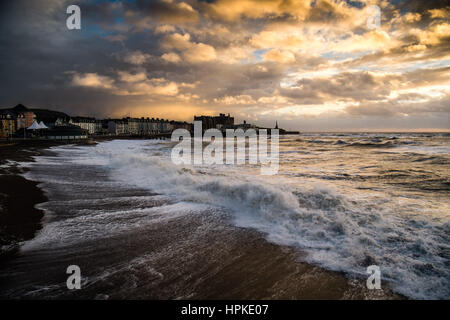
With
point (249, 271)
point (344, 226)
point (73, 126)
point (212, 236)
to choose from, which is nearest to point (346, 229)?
point (344, 226)

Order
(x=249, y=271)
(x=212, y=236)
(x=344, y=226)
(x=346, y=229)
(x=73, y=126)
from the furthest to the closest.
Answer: (x=73, y=126) < (x=344, y=226) < (x=346, y=229) < (x=212, y=236) < (x=249, y=271)

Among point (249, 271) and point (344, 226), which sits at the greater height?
point (344, 226)

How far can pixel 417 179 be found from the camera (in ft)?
31.7

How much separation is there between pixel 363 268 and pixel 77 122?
454 ft

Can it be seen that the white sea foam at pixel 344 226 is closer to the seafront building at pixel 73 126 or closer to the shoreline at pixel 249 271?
the shoreline at pixel 249 271

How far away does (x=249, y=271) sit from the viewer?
3355mm

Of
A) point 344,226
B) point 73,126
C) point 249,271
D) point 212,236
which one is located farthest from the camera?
point 73,126

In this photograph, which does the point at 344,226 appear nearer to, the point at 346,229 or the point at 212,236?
the point at 346,229

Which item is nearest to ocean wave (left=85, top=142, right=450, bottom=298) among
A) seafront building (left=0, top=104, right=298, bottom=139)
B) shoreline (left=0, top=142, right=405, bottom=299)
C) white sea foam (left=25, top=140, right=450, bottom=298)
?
white sea foam (left=25, top=140, right=450, bottom=298)

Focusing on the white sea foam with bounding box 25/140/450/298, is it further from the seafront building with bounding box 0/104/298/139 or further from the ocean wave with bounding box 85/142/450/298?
the seafront building with bounding box 0/104/298/139

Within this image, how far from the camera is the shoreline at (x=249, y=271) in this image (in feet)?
9.50

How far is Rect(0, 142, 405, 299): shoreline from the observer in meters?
2.90

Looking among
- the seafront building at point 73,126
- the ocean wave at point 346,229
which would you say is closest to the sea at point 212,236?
the ocean wave at point 346,229
